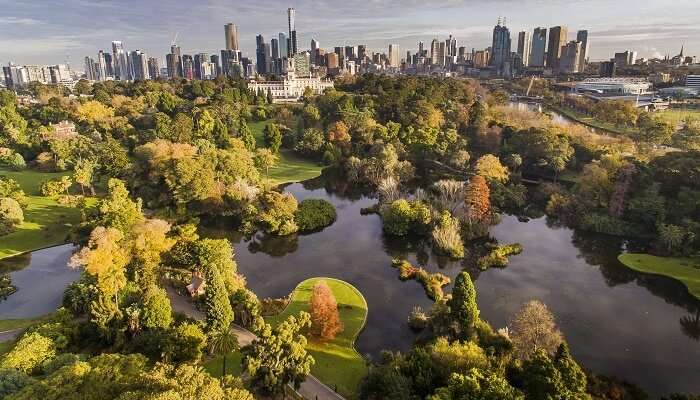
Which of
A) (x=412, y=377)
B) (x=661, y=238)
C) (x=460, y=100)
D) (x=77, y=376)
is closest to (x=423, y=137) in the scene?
(x=460, y=100)

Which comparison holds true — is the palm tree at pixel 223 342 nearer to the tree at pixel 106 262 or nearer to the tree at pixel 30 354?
the tree at pixel 106 262

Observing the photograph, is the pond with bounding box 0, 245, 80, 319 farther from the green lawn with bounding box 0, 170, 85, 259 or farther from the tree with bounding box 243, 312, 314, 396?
the tree with bounding box 243, 312, 314, 396

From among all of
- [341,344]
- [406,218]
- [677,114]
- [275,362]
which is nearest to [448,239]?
[406,218]

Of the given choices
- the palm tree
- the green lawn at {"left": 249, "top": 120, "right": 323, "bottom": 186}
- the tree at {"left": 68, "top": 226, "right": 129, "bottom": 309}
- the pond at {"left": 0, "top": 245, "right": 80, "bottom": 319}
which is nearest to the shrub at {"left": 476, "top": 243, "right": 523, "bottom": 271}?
the palm tree

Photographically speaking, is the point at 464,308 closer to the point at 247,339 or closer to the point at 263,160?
the point at 247,339

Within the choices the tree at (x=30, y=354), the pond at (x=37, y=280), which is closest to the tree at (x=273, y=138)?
the pond at (x=37, y=280)
